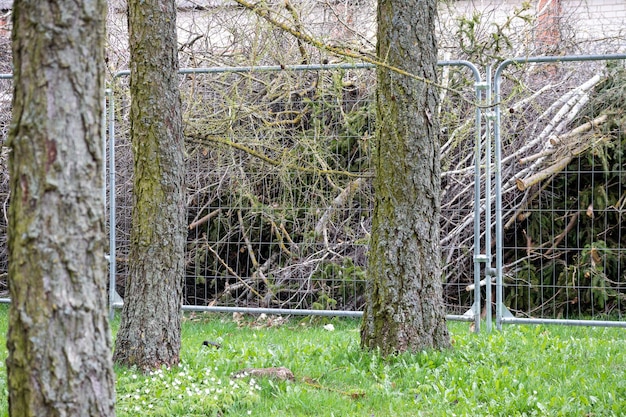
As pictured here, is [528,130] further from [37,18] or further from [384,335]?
[37,18]

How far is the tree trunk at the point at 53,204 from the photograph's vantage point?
7.92ft

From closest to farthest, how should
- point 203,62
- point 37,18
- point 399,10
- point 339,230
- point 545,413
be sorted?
point 37,18 < point 545,413 < point 399,10 < point 339,230 < point 203,62

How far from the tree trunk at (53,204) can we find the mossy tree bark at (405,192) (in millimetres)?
3139

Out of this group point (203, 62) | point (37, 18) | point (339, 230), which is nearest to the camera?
point (37, 18)

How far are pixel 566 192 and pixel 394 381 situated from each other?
382 centimetres

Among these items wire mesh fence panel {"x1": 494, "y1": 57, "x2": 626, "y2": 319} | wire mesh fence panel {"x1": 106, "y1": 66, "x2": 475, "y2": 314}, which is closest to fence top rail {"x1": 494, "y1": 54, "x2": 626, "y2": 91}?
wire mesh fence panel {"x1": 106, "y1": 66, "x2": 475, "y2": 314}

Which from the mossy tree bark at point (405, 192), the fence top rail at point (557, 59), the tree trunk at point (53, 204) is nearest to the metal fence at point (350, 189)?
the fence top rail at point (557, 59)

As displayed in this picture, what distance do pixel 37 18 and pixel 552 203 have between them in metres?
6.49

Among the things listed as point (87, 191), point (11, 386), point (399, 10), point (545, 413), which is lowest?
point (545, 413)

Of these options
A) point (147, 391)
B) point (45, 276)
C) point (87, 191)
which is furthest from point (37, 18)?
point (147, 391)

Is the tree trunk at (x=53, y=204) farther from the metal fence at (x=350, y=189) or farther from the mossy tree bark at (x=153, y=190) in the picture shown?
the metal fence at (x=350, y=189)

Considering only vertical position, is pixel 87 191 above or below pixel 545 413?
above

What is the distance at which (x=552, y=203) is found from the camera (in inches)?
314

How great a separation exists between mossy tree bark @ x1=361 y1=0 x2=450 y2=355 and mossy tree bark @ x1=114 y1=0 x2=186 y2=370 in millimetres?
1400
